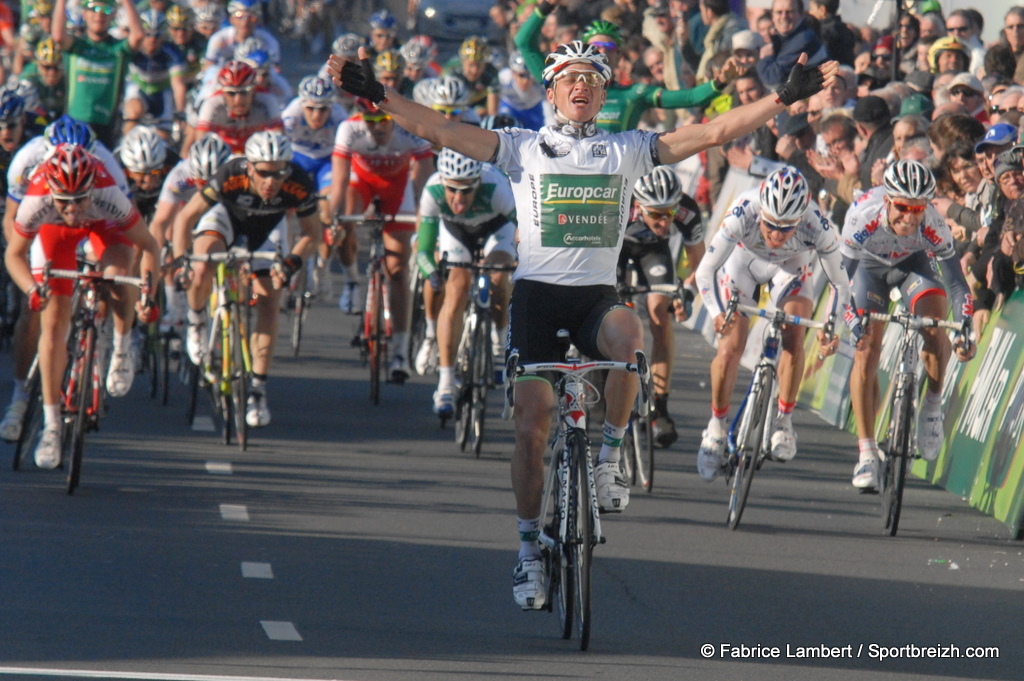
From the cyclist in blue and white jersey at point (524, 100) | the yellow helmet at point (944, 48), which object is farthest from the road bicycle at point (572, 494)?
the cyclist in blue and white jersey at point (524, 100)

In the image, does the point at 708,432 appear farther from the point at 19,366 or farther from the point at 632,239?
the point at 19,366

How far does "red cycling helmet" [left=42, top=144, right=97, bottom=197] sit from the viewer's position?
1036 centimetres

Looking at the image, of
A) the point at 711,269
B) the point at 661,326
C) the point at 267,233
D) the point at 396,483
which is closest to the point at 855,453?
the point at 661,326

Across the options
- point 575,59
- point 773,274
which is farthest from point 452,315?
point 575,59

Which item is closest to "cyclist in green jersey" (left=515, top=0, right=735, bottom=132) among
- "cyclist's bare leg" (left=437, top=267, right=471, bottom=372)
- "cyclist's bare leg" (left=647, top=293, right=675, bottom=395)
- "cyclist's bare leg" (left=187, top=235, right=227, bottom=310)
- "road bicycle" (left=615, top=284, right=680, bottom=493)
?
"cyclist's bare leg" (left=437, top=267, right=471, bottom=372)

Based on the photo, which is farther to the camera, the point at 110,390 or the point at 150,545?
the point at 110,390

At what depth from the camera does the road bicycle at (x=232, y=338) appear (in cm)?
1207

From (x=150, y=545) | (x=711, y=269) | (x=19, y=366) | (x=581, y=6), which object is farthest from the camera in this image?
(x=581, y=6)

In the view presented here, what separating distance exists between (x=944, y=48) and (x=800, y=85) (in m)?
8.57

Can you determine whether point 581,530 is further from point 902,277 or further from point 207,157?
point 207,157

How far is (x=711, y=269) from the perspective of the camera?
10.8m

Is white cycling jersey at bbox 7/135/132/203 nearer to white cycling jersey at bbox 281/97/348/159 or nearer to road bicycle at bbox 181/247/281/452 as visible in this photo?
road bicycle at bbox 181/247/281/452

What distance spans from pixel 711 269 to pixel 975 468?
200 centimetres

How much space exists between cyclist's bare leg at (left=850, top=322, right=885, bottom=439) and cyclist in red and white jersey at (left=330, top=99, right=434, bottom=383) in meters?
4.80
